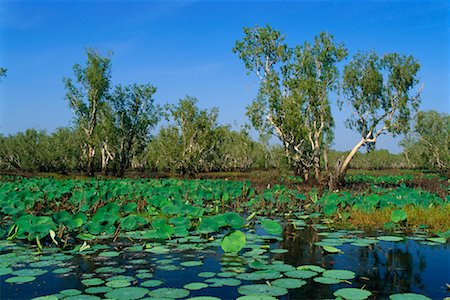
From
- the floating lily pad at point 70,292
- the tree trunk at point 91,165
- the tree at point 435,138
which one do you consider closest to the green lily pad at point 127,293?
the floating lily pad at point 70,292

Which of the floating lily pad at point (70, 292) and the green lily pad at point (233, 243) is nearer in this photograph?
the floating lily pad at point (70, 292)

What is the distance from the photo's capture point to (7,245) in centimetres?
554

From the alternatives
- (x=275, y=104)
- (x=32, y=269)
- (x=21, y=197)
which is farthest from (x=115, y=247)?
(x=275, y=104)

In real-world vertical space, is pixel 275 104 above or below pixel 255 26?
below

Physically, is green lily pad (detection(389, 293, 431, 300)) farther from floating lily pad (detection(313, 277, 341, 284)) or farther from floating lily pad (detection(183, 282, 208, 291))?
floating lily pad (detection(183, 282, 208, 291))

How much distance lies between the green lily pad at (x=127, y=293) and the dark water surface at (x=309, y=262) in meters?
0.14

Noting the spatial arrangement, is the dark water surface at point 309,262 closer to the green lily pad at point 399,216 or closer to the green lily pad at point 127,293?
the green lily pad at point 127,293

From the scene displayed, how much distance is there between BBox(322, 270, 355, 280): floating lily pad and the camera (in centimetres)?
388

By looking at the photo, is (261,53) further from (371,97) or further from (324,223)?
(324,223)

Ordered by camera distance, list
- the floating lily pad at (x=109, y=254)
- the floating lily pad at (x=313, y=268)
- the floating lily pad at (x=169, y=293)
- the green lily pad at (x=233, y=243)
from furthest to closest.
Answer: the floating lily pad at (x=109, y=254), the green lily pad at (x=233, y=243), the floating lily pad at (x=313, y=268), the floating lily pad at (x=169, y=293)

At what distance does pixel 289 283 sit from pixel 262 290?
1.20 ft

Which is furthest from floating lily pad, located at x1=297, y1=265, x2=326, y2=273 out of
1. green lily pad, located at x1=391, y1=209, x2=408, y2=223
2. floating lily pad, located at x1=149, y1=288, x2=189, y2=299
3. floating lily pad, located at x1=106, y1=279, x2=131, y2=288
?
green lily pad, located at x1=391, y1=209, x2=408, y2=223

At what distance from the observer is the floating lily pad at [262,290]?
336 cm

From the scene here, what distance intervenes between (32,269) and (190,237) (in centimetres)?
257
